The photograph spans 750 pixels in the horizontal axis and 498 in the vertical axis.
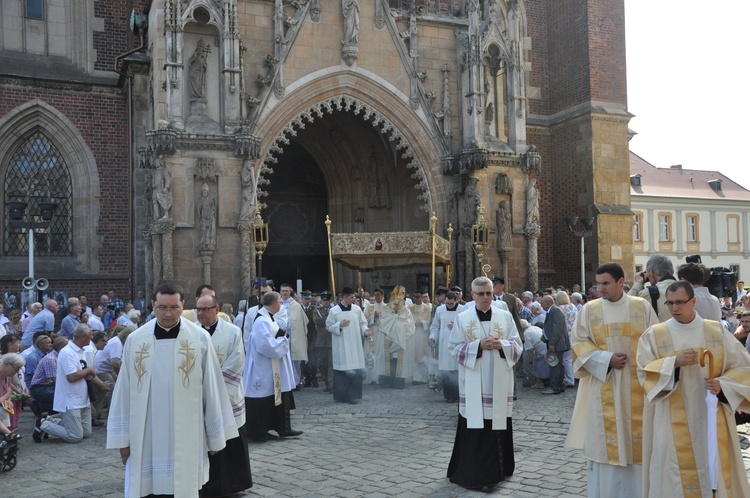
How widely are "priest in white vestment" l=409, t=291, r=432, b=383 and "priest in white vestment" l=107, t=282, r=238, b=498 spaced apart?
351 inches

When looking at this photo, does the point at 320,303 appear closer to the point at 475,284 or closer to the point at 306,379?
the point at 306,379

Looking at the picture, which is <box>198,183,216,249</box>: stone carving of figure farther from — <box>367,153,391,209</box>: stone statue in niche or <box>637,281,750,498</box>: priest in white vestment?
<box>637,281,750,498</box>: priest in white vestment

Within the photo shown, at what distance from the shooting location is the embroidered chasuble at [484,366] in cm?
673

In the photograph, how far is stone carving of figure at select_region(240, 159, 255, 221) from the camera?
52.7 ft

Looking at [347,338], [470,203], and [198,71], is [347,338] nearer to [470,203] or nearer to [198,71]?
[470,203]

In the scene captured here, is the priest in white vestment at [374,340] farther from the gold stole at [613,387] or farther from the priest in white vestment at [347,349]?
the gold stole at [613,387]

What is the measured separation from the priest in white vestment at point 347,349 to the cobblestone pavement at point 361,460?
0.89 m

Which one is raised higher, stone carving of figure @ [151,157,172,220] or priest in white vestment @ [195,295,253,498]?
stone carving of figure @ [151,157,172,220]

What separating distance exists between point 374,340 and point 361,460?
661cm

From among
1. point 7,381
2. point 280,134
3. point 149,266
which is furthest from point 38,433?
point 280,134

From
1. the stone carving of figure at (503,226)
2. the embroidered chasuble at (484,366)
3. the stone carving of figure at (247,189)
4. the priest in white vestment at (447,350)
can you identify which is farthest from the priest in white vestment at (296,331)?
the stone carving of figure at (503,226)

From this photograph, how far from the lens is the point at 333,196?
21781 millimetres

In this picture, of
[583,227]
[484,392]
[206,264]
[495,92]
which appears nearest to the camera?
[484,392]

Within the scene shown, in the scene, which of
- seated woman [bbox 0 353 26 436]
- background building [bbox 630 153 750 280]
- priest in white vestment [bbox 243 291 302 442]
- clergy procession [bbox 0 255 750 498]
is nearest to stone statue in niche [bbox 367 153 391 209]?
clergy procession [bbox 0 255 750 498]
